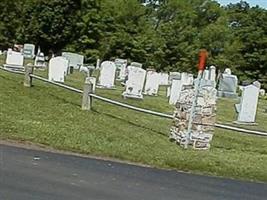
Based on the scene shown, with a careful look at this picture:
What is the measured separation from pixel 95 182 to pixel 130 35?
6248cm

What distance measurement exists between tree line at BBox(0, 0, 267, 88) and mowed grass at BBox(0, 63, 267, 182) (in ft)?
157

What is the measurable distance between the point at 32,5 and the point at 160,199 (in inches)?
2754

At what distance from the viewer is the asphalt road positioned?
7.91m

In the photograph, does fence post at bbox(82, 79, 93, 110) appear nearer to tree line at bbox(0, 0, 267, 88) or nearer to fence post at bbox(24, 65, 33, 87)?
fence post at bbox(24, 65, 33, 87)

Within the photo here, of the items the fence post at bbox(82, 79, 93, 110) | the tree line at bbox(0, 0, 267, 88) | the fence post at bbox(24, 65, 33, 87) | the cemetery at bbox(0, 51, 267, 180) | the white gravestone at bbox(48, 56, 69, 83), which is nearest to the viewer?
the cemetery at bbox(0, 51, 267, 180)

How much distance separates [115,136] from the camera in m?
13.6

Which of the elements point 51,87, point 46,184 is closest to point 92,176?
point 46,184

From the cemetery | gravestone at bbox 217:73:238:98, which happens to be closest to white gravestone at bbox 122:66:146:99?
the cemetery

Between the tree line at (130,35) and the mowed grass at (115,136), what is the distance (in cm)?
4770

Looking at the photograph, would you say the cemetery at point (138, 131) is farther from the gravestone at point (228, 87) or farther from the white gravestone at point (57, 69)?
the gravestone at point (228, 87)

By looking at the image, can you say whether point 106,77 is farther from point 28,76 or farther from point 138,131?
point 138,131

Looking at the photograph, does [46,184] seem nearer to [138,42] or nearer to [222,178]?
[222,178]

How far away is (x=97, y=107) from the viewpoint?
60.4 feet

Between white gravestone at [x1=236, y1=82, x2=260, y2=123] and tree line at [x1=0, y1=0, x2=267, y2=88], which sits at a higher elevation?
tree line at [x1=0, y1=0, x2=267, y2=88]
